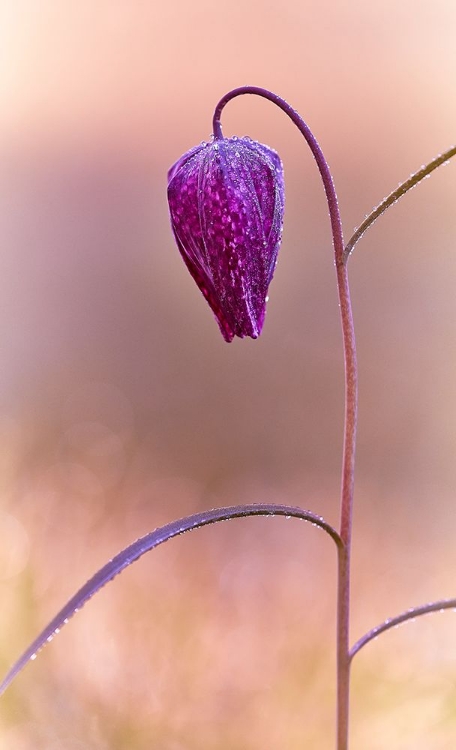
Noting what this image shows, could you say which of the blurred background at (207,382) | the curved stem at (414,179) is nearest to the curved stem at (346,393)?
the curved stem at (414,179)

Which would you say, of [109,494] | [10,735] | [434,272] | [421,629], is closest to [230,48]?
[434,272]

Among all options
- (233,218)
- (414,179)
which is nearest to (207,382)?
(233,218)

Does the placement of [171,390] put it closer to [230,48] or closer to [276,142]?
[276,142]

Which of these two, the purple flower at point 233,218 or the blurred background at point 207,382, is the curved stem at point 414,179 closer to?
the purple flower at point 233,218

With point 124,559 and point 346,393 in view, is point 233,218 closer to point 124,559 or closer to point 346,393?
point 346,393

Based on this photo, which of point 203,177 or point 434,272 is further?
point 434,272
